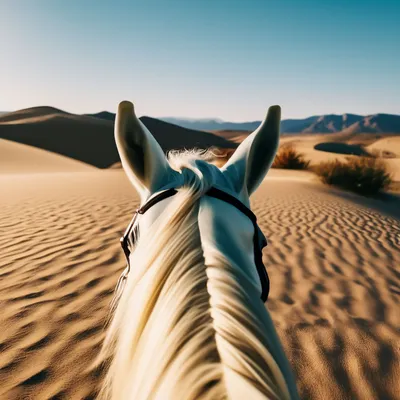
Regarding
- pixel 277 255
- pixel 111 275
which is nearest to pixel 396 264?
pixel 277 255

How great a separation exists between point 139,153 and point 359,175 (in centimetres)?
1095

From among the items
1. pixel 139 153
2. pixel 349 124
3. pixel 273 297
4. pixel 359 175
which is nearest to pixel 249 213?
pixel 139 153

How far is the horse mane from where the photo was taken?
20.1 inches

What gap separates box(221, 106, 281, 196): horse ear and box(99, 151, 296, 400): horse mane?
17.7 inches

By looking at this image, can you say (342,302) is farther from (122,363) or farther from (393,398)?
(122,363)

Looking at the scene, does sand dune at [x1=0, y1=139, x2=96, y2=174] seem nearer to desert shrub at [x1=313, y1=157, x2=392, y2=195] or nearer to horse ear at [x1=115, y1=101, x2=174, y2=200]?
desert shrub at [x1=313, y1=157, x2=392, y2=195]

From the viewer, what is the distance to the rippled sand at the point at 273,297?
1895mm

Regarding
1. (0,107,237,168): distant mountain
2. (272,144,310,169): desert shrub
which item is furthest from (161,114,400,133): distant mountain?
(272,144,310,169): desert shrub

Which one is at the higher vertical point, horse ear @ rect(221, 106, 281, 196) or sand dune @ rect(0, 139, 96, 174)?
horse ear @ rect(221, 106, 281, 196)

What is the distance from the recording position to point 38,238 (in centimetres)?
434

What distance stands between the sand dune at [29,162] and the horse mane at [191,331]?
17.9m

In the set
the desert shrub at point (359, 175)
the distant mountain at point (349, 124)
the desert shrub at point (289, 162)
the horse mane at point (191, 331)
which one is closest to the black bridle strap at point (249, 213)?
the horse mane at point (191, 331)

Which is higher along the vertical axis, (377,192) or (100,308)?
(100,308)

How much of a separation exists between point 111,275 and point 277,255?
2322 millimetres
